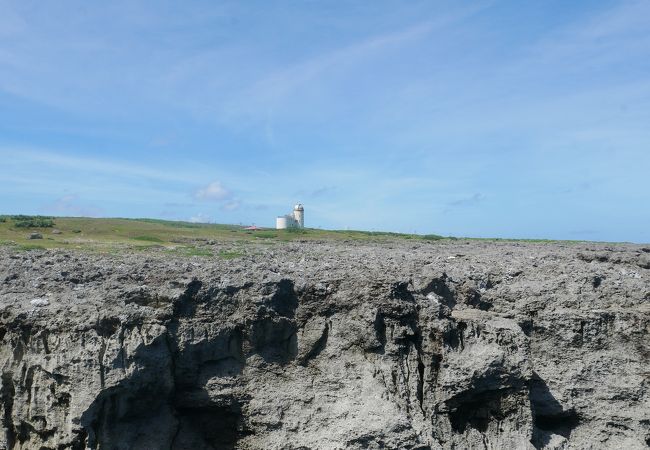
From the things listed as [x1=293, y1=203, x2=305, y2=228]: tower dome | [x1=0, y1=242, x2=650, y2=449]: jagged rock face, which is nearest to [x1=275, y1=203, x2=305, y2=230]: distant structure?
[x1=293, y1=203, x2=305, y2=228]: tower dome

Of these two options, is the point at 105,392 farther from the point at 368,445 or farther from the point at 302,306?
the point at 368,445

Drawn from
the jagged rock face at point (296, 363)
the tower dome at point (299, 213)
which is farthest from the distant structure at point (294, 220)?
the jagged rock face at point (296, 363)

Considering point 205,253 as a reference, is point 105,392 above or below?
below

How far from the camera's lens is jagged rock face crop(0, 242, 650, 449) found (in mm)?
12008

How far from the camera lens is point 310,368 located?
549 inches

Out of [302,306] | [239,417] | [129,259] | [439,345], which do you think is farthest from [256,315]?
[129,259]

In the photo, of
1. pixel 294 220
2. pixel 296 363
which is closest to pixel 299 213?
pixel 294 220

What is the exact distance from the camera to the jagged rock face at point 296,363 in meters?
12.0

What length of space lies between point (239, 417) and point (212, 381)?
1.11 m

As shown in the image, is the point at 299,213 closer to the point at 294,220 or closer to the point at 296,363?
the point at 294,220

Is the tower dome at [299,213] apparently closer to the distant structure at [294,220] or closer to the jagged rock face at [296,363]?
the distant structure at [294,220]

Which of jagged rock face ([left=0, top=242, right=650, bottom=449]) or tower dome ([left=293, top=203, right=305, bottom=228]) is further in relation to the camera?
tower dome ([left=293, top=203, right=305, bottom=228])

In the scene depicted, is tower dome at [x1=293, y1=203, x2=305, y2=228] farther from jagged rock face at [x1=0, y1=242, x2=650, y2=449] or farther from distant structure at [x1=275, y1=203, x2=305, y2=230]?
jagged rock face at [x1=0, y1=242, x2=650, y2=449]

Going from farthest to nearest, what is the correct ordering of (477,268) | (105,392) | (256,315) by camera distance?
(477,268), (256,315), (105,392)
